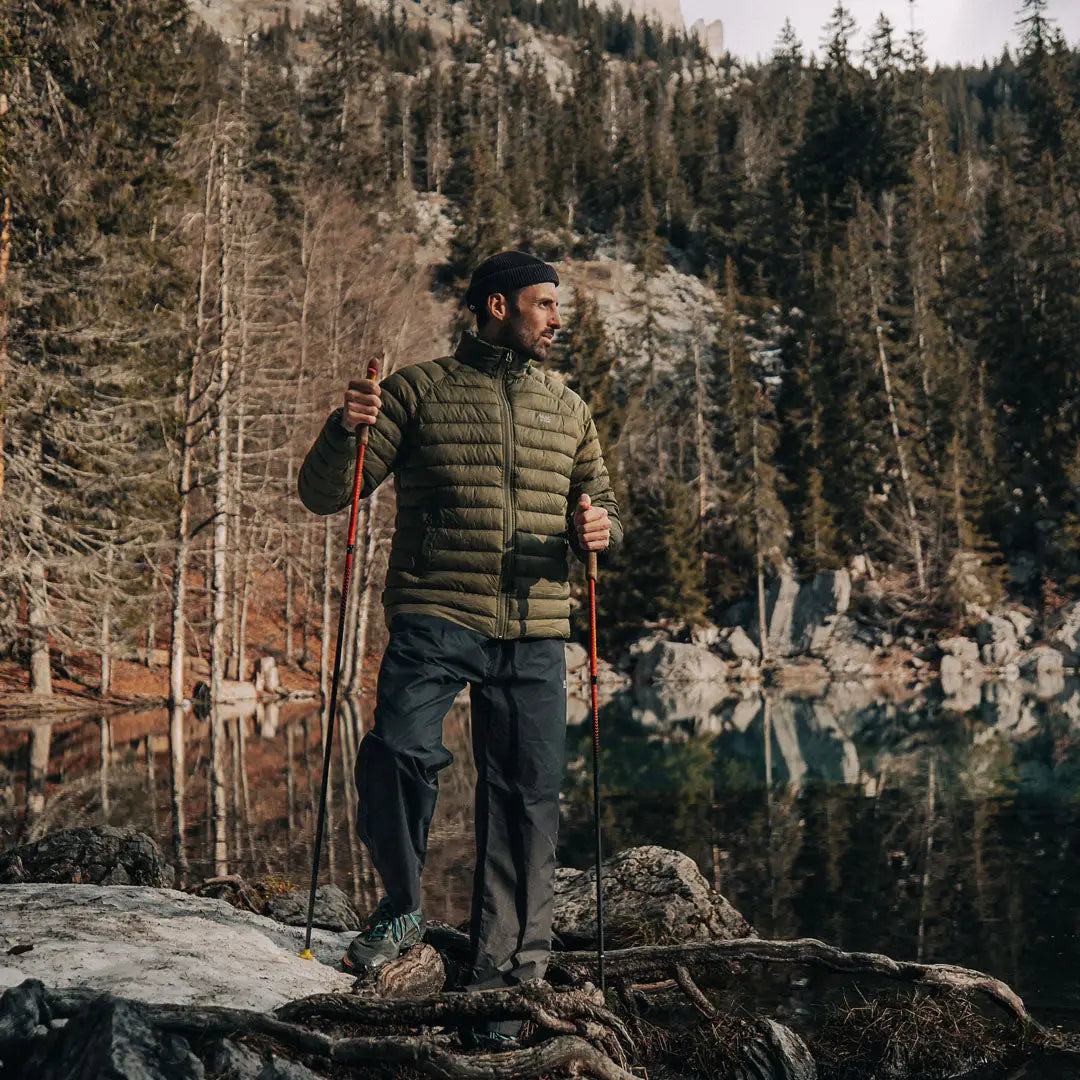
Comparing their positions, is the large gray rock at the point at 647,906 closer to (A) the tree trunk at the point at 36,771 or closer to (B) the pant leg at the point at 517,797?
(B) the pant leg at the point at 517,797

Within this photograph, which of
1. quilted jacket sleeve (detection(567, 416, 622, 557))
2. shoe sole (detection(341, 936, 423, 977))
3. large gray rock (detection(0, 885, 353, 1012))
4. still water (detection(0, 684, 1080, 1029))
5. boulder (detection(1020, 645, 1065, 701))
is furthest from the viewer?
boulder (detection(1020, 645, 1065, 701))

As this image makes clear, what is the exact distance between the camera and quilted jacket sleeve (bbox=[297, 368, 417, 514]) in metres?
4.38

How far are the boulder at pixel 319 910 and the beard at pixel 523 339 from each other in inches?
109

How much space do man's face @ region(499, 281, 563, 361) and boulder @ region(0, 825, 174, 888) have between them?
3.58 m

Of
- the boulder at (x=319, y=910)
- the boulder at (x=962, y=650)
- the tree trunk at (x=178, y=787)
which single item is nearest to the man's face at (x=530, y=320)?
the boulder at (x=319, y=910)

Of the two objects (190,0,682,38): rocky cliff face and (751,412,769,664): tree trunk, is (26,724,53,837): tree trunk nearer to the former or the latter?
(751,412,769,664): tree trunk

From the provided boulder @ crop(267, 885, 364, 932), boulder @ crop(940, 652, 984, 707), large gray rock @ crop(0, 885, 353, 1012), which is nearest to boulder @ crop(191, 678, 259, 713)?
boulder @ crop(940, 652, 984, 707)

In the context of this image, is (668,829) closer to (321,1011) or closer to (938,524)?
(321,1011)

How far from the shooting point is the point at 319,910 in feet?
18.3

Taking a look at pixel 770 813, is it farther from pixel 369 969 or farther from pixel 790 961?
pixel 369 969

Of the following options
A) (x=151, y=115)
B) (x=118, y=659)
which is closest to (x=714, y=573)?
(x=118, y=659)

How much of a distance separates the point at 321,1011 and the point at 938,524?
47875mm

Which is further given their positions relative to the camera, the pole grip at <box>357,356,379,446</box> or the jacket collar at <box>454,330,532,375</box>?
the jacket collar at <box>454,330,532,375</box>

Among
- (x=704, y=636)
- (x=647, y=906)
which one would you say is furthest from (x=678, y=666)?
(x=647, y=906)
